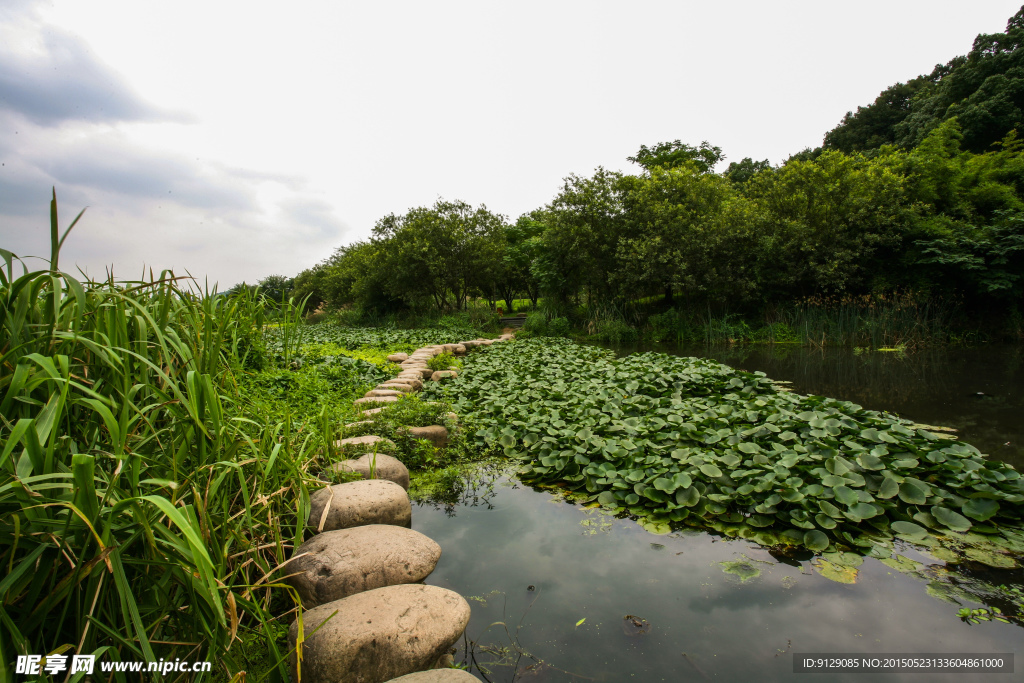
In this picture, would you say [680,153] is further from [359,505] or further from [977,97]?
[359,505]

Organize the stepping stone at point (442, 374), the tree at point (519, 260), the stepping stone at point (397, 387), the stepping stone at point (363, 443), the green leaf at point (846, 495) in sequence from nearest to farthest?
the green leaf at point (846, 495) < the stepping stone at point (363, 443) < the stepping stone at point (397, 387) < the stepping stone at point (442, 374) < the tree at point (519, 260)

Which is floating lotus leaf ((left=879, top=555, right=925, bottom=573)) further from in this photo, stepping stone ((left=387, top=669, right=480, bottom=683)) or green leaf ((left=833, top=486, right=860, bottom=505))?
stepping stone ((left=387, top=669, right=480, bottom=683))

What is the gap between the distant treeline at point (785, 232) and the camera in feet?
37.3

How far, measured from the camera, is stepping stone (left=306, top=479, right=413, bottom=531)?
2.18 m

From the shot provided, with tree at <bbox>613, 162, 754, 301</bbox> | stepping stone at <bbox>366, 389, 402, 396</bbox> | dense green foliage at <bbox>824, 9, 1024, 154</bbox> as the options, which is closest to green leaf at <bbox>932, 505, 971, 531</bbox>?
stepping stone at <bbox>366, 389, 402, 396</bbox>

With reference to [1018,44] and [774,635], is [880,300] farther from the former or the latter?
[1018,44]

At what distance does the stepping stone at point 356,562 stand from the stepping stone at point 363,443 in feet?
3.09

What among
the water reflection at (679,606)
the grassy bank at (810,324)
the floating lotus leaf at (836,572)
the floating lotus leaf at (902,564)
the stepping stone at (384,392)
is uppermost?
the grassy bank at (810,324)

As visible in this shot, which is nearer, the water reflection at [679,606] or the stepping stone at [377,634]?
the stepping stone at [377,634]

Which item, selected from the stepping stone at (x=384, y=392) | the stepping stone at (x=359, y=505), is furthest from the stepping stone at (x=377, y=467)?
the stepping stone at (x=384, y=392)

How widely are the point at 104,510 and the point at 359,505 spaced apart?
1.17m

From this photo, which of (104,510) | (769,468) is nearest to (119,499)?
(104,510)

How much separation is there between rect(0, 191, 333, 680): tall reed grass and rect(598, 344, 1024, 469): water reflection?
4854 millimetres

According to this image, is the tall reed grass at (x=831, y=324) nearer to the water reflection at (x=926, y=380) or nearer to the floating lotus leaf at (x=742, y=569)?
the water reflection at (x=926, y=380)
